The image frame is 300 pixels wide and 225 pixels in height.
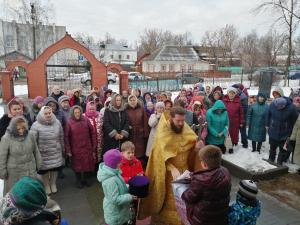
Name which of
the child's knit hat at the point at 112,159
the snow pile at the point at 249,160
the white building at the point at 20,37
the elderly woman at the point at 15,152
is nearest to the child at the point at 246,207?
the child's knit hat at the point at 112,159

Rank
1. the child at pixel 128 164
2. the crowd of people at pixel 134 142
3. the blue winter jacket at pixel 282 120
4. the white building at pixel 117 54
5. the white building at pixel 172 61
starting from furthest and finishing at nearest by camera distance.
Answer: the white building at pixel 117 54 < the white building at pixel 172 61 < the blue winter jacket at pixel 282 120 < the child at pixel 128 164 < the crowd of people at pixel 134 142

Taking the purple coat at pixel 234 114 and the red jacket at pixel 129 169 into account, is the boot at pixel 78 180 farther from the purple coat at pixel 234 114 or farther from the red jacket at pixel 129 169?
the purple coat at pixel 234 114

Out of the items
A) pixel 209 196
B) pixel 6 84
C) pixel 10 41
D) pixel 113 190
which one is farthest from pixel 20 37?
pixel 209 196

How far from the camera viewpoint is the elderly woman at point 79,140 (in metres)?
5.51

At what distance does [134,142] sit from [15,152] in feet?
8.17

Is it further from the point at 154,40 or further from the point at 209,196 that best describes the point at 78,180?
the point at 154,40

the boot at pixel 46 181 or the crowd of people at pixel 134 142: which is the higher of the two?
the crowd of people at pixel 134 142

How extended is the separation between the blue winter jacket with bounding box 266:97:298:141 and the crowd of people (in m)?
0.02

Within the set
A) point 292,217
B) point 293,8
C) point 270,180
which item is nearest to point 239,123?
point 270,180

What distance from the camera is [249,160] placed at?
658 centimetres

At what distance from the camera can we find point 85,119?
564cm

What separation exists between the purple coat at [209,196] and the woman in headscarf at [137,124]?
3305 millimetres

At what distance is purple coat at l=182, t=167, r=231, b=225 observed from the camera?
2.76 m

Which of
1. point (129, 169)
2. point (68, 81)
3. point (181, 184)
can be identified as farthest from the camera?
point (68, 81)
